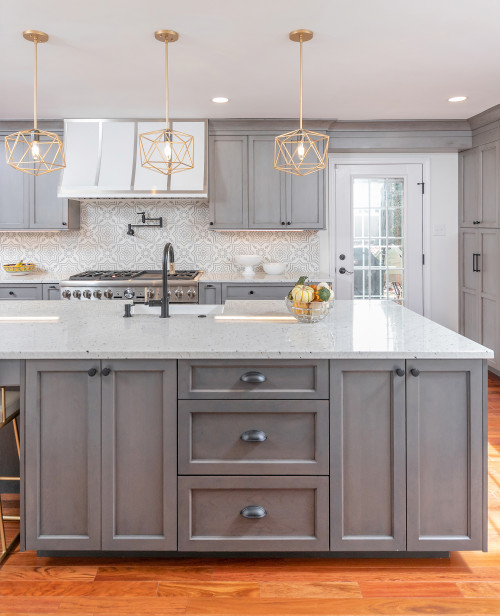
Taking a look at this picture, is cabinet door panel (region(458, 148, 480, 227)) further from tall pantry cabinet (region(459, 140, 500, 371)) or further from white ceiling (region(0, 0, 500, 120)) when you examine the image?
white ceiling (region(0, 0, 500, 120))

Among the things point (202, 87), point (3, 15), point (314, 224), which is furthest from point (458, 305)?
point (3, 15)

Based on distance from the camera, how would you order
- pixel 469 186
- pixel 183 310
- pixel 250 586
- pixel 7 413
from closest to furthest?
pixel 250 586, pixel 7 413, pixel 183 310, pixel 469 186

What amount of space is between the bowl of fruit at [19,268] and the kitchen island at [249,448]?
3395mm

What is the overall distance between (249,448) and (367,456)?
1.46 feet

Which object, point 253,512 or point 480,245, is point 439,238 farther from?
point 253,512

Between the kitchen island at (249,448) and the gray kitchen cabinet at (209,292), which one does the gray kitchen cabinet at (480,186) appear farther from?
the kitchen island at (249,448)

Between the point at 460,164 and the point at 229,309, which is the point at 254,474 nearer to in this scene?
the point at 229,309

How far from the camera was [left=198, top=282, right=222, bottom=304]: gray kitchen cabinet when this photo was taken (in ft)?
16.3

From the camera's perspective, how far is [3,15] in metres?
2.87

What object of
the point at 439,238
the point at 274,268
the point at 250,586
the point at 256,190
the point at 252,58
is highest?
the point at 252,58

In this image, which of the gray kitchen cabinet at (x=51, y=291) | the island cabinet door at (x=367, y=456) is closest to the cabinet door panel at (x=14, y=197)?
the gray kitchen cabinet at (x=51, y=291)

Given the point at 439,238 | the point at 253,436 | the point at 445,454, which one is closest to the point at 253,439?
the point at 253,436

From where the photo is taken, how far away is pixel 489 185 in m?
5.10

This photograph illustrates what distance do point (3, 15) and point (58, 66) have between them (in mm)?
769
